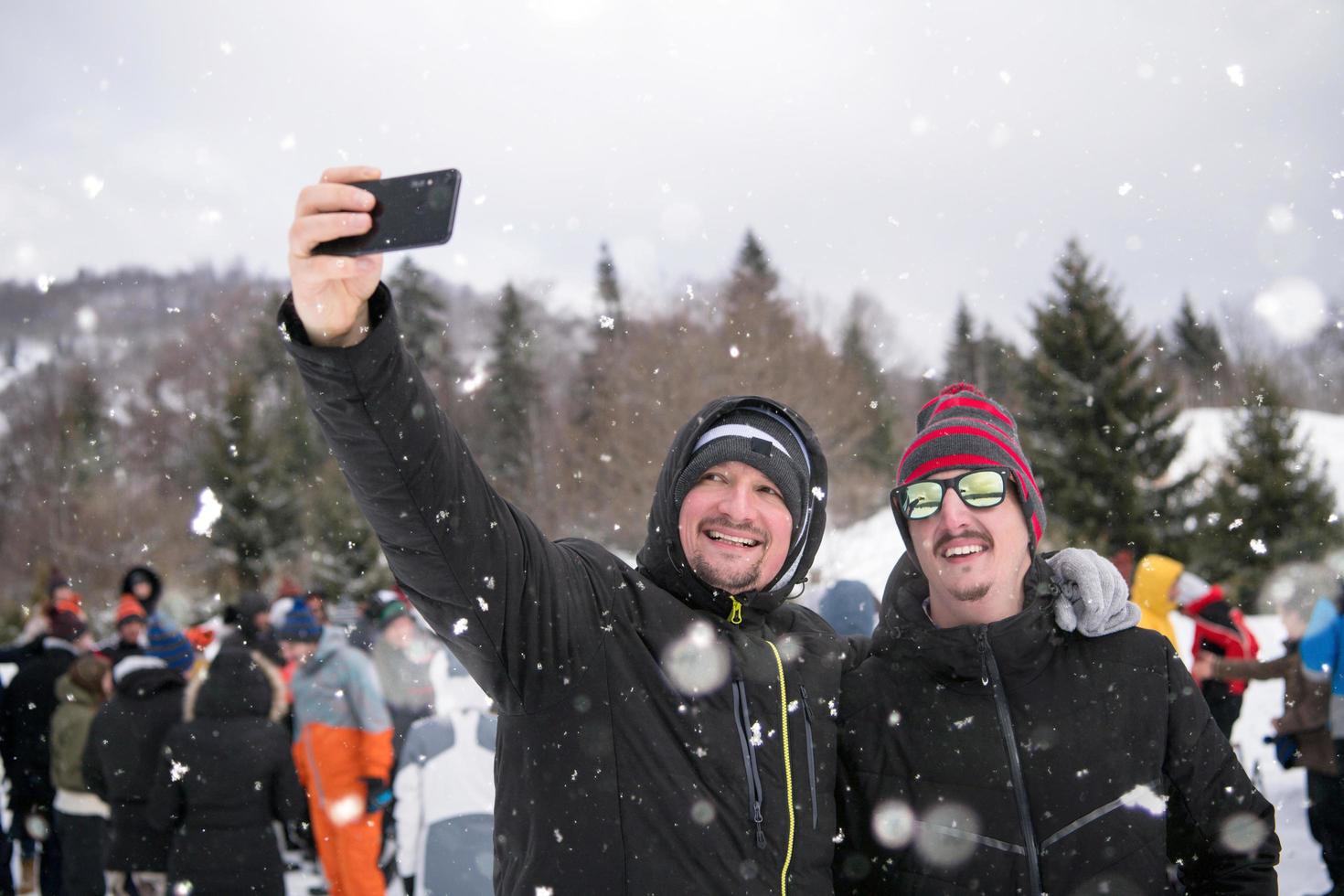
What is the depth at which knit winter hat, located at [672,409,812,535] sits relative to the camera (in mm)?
2615

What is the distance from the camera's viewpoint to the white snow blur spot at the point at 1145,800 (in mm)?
2379

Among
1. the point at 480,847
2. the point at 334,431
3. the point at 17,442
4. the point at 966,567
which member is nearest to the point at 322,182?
the point at 334,431

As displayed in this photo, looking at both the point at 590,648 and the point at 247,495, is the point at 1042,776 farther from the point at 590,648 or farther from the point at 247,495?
the point at 247,495

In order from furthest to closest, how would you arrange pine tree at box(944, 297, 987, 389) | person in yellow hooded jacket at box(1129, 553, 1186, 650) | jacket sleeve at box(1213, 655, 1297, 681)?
pine tree at box(944, 297, 987, 389), person in yellow hooded jacket at box(1129, 553, 1186, 650), jacket sleeve at box(1213, 655, 1297, 681)

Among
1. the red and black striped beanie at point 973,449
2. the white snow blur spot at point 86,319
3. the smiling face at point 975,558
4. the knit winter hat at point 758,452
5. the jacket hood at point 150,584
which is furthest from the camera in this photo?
the white snow blur spot at point 86,319

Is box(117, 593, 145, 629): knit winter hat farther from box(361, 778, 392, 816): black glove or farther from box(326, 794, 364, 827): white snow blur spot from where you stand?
box(361, 778, 392, 816): black glove

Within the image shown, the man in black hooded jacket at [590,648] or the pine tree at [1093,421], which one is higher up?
the pine tree at [1093,421]

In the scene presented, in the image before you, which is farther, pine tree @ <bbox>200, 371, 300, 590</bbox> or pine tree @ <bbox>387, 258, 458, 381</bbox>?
pine tree @ <bbox>387, 258, 458, 381</bbox>

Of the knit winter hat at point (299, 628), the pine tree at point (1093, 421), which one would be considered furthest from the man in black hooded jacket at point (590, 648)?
the pine tree at point (1093, 421)

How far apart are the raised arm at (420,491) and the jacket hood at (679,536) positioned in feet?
1.15

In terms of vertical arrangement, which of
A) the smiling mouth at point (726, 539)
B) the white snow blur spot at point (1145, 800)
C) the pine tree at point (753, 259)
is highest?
the pine tree at point (753, 259)

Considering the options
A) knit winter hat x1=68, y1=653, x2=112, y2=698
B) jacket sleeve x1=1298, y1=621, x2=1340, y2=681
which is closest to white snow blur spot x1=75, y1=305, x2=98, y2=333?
knit winter hat x1=68, y1=653, x2=112, y2=698

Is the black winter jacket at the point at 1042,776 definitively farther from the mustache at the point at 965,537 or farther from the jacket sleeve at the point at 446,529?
the jacket sleeve at the point at 446,529

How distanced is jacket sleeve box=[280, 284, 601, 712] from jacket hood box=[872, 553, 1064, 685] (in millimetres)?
1042
